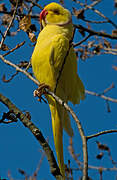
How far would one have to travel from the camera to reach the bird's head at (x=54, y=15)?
3.37 m

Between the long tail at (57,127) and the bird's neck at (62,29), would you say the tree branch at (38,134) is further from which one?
the bird's neck at (62,29)

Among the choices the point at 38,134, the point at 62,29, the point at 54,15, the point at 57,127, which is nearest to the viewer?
the point at 38,134

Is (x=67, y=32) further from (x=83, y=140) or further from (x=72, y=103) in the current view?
(x=83, y=140)

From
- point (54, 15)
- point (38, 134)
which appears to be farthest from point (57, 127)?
point (54, 15)

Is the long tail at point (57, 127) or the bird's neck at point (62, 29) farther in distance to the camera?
the bird's neck at point (62, 29)

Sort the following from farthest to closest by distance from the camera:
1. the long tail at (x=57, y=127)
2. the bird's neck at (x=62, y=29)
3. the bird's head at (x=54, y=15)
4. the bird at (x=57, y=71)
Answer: the bird's head at (x=54, y=15) → the bird's neck at (x=62, y=29) → the bird at (x=57, y=71) → the long tail at (x=57, y=127)

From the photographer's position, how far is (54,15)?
3.42 metres

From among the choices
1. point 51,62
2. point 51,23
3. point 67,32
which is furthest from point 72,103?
point 51,23

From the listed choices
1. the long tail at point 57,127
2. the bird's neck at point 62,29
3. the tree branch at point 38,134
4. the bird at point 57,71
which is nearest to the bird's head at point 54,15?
the bird's neck at point 62,29

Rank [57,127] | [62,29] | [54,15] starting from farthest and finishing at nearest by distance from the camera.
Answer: [54,15], [62,29], [57,127]

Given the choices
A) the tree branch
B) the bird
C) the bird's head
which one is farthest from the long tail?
the bird's head

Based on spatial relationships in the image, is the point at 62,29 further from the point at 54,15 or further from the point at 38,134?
the point at 38,134

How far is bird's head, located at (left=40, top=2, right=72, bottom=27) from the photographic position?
337 centimetres

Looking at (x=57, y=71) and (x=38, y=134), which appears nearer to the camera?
(x=38, y=134)
